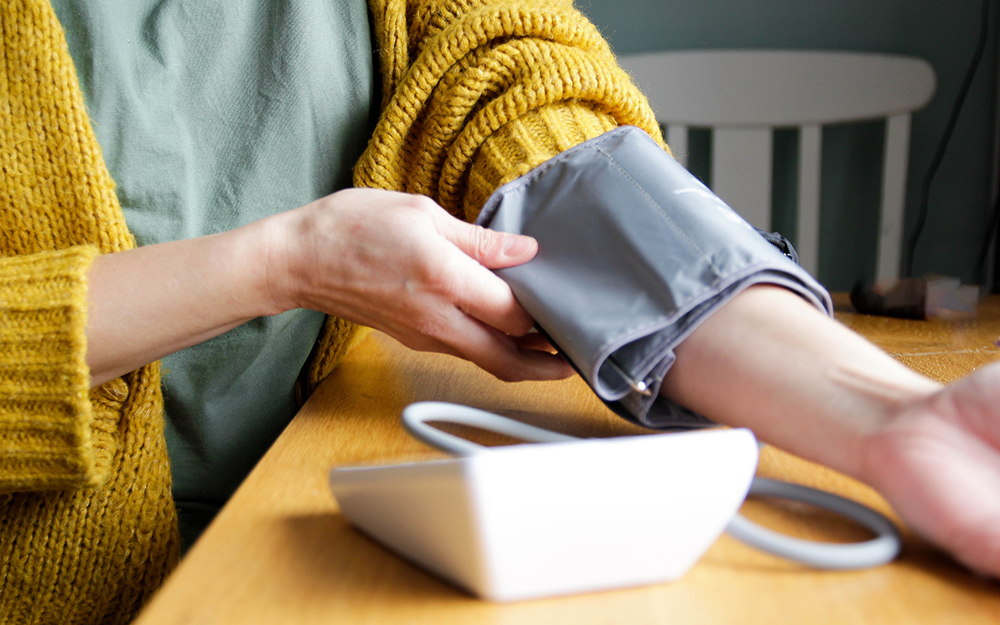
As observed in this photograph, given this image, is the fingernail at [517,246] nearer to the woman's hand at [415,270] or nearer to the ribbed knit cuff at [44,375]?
the woman's hand at [415,270]

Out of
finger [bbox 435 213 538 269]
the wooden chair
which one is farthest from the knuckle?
the wooden chair

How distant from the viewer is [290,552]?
234 millimetres

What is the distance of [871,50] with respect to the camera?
4.01 feet

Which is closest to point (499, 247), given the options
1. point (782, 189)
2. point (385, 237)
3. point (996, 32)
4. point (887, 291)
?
point (385, 237)

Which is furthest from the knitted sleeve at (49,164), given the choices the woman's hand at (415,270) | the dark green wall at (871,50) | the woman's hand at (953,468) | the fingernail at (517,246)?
the dark green wall at (871,50)

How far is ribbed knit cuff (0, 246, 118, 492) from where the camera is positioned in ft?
1.09

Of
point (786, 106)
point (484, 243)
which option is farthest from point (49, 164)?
point (786, 106)

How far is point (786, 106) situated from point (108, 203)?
1.08 meters

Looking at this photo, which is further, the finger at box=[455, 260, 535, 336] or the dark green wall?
the dark green wall

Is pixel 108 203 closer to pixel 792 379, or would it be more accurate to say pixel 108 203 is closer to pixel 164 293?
pixel 164 293

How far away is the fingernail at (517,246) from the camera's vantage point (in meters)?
0.38

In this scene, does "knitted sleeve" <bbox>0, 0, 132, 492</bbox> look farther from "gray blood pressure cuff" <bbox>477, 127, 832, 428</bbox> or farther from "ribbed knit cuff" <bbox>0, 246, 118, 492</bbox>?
"gray blood pressure cuff" <bbox>477, 127, 832, 428</bbox>

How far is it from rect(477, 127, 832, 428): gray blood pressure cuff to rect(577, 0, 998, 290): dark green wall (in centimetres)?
96

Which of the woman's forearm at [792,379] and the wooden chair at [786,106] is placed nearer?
the woman's forearm at [792,379]
